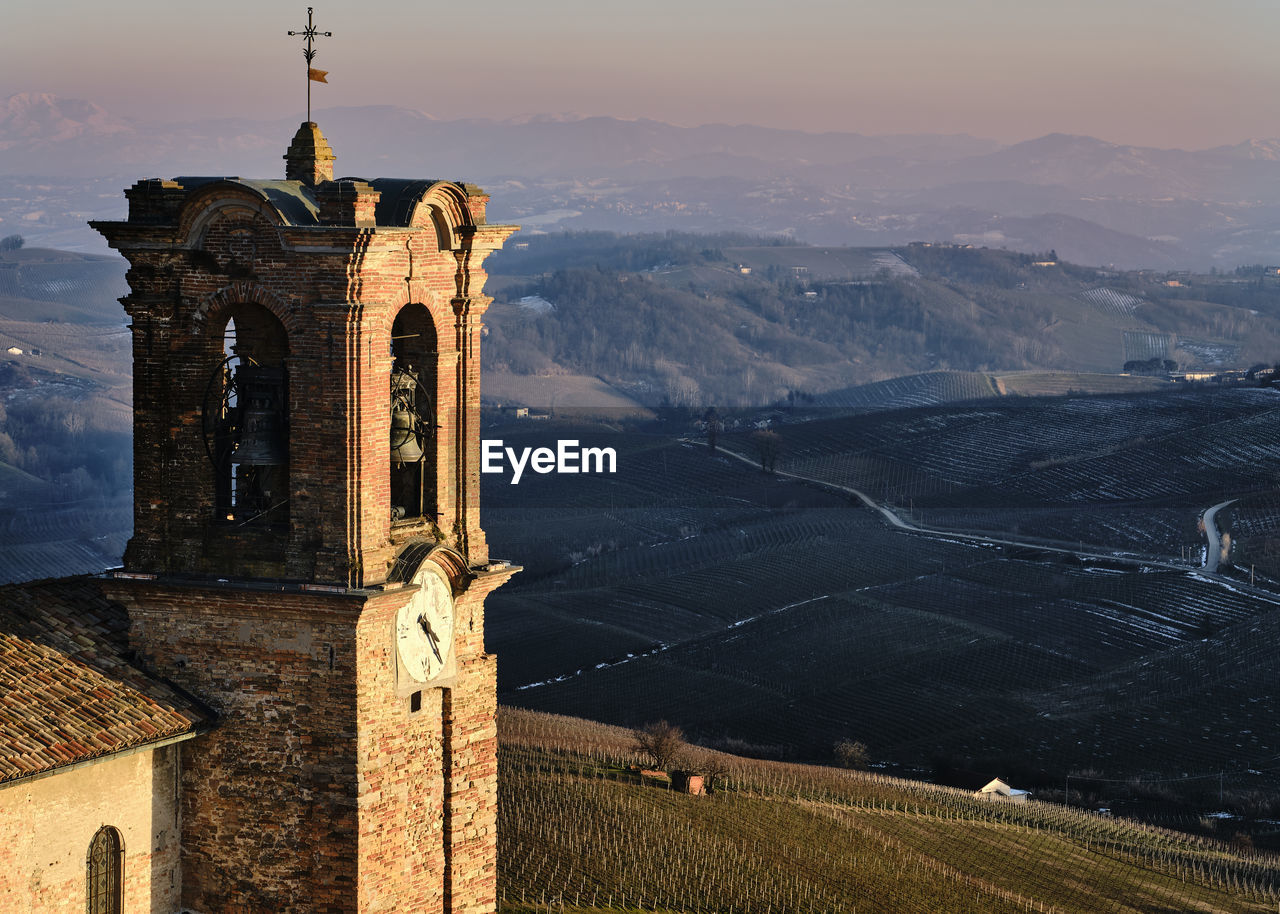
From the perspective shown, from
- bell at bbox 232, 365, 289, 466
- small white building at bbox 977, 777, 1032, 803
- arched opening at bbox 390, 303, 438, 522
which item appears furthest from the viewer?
small white building at bbox 977, 777, 1032, 803

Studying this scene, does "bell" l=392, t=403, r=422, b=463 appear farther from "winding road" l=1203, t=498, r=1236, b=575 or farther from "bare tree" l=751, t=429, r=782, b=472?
"bare tree" l=751, t=429, r=782, b=472

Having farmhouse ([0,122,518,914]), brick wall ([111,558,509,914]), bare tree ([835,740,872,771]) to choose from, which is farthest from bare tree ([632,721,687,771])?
brick wall ([111,558,509,914])

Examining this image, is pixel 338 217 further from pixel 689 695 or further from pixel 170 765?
pixel 689 695

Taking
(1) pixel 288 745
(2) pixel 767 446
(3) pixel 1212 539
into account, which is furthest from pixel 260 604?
(2) pixel 767 446

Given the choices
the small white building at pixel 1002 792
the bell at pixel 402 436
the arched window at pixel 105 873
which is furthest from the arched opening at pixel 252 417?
the small white building at pixel 1002 792

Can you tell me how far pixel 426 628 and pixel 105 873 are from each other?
3.53 meters

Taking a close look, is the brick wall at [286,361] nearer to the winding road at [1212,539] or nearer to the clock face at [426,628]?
the clock face at [426,628]

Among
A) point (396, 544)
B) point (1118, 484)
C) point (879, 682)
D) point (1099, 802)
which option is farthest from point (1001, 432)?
point (396, 544)

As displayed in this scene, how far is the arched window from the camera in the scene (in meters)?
16.1

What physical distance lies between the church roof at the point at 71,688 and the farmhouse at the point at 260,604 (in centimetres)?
3

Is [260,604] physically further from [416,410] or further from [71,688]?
[416,410]

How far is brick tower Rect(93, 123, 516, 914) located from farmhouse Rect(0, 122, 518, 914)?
20 millimetres

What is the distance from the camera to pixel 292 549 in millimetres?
16844

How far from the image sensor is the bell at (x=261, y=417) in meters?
17.1
